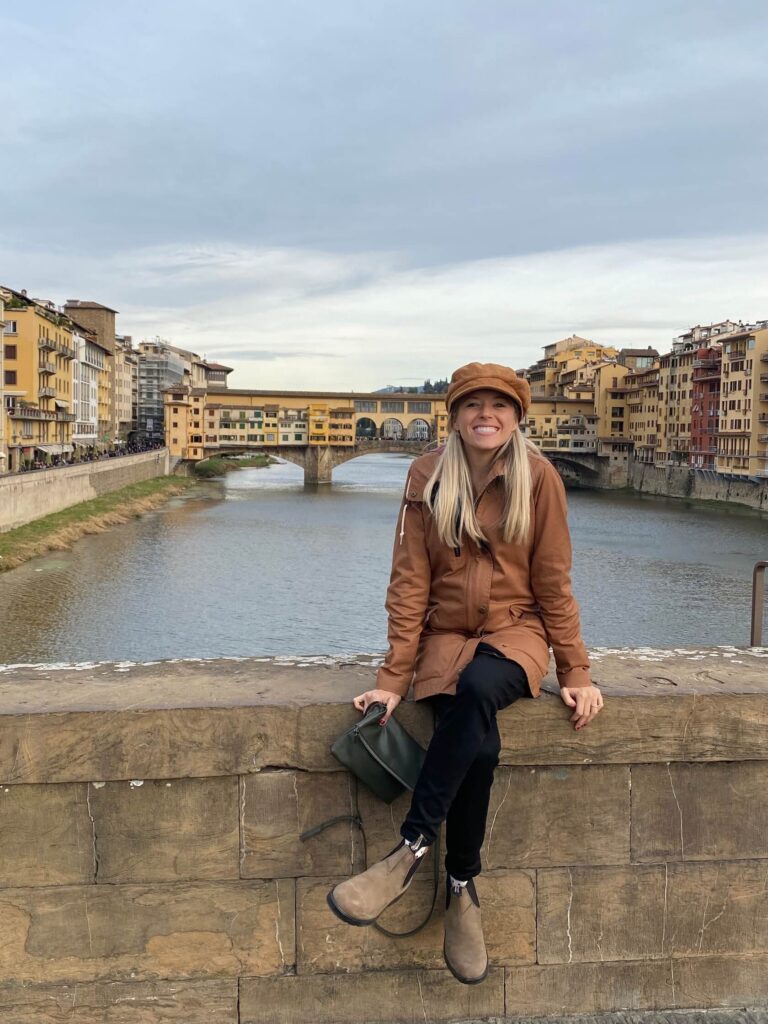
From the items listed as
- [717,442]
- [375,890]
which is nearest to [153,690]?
[375,890]

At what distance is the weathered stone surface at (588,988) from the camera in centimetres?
219

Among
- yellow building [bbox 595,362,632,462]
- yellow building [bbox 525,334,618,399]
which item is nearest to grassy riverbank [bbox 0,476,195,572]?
yellow building [bbox 595,362,632,462]

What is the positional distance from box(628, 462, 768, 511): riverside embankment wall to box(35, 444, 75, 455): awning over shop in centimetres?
3399

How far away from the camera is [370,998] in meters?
2.14

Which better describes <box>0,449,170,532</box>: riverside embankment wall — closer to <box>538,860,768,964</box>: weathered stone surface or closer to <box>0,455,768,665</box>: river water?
<box>0,455,768,665</box>: river water

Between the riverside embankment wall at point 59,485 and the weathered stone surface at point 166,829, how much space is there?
26.5 meters

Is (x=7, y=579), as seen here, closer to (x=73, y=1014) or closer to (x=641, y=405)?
(x=73, y=1014)

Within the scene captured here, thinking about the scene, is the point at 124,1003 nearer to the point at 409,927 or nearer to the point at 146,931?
the point at 146,931

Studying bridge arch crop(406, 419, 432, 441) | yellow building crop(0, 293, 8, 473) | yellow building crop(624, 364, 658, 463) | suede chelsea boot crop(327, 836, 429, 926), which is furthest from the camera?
bridge arch crop(406, 419, 432, 441)

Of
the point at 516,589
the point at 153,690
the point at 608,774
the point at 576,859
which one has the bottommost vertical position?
the point at 576,859

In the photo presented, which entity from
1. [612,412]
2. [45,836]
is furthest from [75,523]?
[612,412]

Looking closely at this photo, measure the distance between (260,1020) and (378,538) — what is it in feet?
98.1

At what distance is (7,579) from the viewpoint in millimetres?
21984

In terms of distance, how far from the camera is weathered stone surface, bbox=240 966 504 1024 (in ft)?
6.93
